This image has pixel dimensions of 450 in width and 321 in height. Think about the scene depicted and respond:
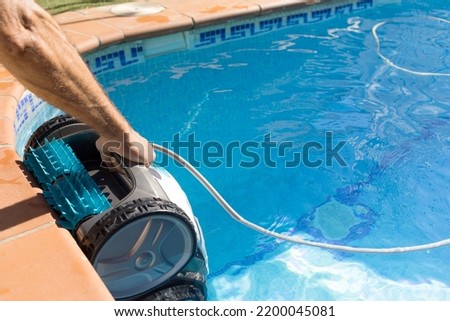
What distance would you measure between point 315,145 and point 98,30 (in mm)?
2115

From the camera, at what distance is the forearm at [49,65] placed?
4.54 ft

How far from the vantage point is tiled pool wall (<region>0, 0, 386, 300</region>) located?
147 centimetres

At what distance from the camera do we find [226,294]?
8.32 ft

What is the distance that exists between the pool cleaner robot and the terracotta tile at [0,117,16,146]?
30cm

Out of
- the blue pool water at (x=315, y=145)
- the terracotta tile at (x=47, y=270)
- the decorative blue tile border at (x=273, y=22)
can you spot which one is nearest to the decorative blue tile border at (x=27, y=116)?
the blue pool water at (x=315, y=145)

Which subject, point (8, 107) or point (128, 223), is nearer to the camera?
point (128, 223)

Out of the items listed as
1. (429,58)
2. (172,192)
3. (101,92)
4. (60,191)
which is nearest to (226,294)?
(172,192)

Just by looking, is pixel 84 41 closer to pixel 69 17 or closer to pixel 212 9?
pixel 69 17

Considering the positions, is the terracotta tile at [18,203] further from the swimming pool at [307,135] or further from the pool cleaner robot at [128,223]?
the swimming pool at [307,135]

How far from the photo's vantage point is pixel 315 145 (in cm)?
357

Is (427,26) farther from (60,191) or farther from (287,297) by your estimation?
(60,191)

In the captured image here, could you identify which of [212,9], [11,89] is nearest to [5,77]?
[11,89]

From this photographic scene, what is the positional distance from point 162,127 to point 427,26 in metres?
3.40

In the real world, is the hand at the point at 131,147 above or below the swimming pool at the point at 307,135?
above
